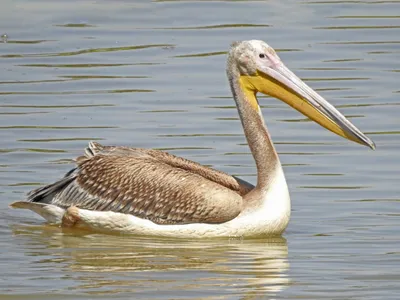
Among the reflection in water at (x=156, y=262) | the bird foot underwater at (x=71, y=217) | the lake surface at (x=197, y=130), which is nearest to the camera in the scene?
the reflection in water at (x=156, y=262)

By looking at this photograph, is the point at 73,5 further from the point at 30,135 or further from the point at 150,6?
the point at 30,135

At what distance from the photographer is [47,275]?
26.8 feet

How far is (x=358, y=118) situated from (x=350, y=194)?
1747mm

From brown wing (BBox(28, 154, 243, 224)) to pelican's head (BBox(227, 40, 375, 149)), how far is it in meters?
0.69

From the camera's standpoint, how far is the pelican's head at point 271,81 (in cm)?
937

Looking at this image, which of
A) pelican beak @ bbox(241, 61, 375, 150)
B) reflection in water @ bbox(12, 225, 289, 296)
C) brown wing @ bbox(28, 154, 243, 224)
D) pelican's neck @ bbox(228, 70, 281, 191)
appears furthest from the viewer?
pelican's neck @ bbox(228, 70, 281, 191)

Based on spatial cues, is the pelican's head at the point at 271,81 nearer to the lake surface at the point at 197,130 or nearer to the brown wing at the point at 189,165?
the brown wing at the point at 189,165

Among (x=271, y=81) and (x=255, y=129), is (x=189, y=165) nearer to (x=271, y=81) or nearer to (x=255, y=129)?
(x=255, y=129)

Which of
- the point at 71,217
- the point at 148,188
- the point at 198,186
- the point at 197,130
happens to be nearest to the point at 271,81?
the point at 198,186

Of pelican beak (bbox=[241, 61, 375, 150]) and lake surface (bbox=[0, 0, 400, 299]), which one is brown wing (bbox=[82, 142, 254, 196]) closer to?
lake surface (bbox=[0, 0, 400, 299])

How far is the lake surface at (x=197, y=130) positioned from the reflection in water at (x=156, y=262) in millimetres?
14

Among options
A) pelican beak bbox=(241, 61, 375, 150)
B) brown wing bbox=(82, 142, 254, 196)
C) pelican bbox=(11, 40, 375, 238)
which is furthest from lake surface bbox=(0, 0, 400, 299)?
pelican beak bbox=(241, 61, 375, 150)

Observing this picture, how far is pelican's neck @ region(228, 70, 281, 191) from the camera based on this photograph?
941 centimetres

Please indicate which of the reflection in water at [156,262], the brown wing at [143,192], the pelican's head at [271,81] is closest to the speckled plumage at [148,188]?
the brown wing at [143,192]
